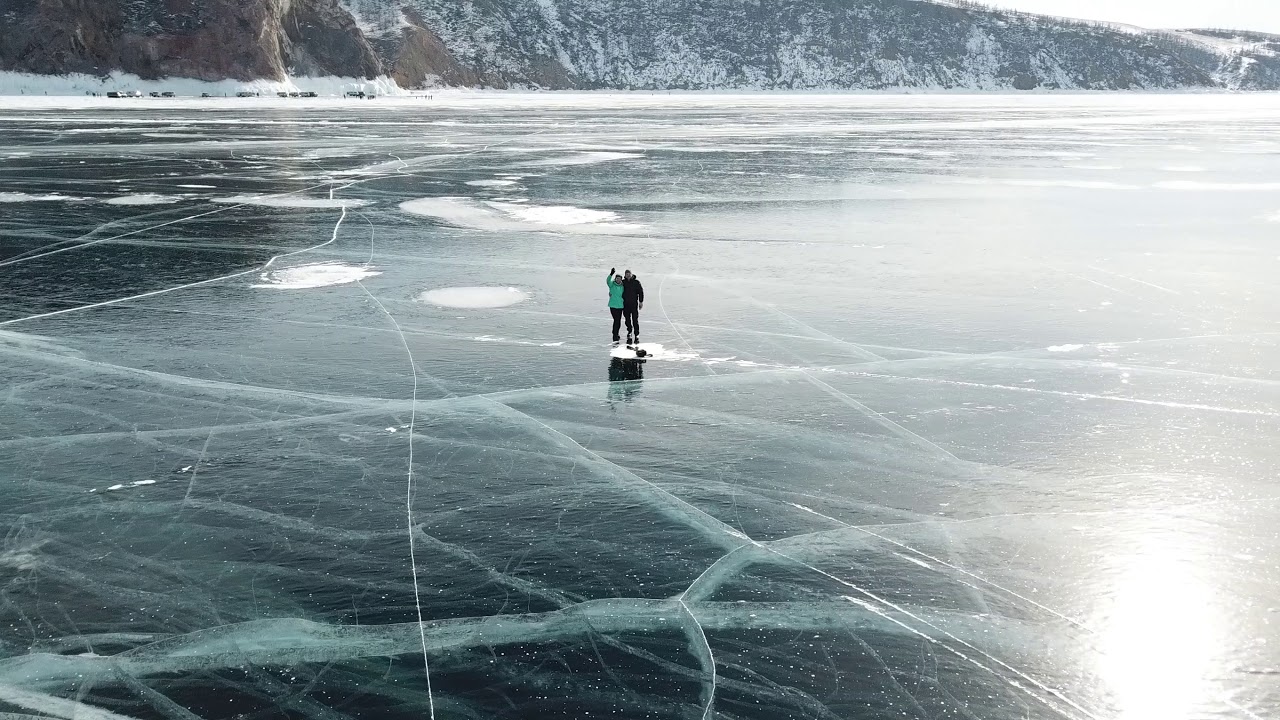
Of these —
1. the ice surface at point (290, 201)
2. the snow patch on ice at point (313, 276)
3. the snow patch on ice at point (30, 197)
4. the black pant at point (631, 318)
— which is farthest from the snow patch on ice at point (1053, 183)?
the snow patch on ice at point (30, 197)

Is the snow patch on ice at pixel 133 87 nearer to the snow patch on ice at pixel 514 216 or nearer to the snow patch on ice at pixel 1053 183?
the snow patch on ice at pixel 514 216

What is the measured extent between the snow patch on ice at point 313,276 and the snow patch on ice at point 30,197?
851 centimetres

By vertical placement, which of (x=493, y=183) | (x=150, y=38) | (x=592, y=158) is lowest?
(x=493, y=183)

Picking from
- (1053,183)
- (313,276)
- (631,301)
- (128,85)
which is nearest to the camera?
(631,301)

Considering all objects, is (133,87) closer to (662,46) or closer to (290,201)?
(290,201)

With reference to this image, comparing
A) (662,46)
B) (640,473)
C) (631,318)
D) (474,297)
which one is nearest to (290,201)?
(474,297)

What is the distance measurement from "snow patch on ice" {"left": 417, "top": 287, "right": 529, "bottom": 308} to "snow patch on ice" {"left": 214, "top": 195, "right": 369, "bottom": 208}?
7.88 meters

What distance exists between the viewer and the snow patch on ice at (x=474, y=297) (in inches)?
473

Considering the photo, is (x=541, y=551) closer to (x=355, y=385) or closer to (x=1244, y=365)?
(x=355, y=385)

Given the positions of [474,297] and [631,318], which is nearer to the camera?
[631,318]

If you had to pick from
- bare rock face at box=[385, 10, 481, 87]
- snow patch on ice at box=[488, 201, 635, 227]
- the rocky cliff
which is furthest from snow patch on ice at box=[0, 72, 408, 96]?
snow patch on ice at box=[488, 201, 635, 227]

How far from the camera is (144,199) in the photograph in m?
20.0

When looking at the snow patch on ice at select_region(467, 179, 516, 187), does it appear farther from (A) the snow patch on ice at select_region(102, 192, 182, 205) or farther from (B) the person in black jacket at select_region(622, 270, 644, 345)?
(B) the person in black jacket at select_region(622, 270, 644, 345)

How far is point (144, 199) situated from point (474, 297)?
10879 mm
